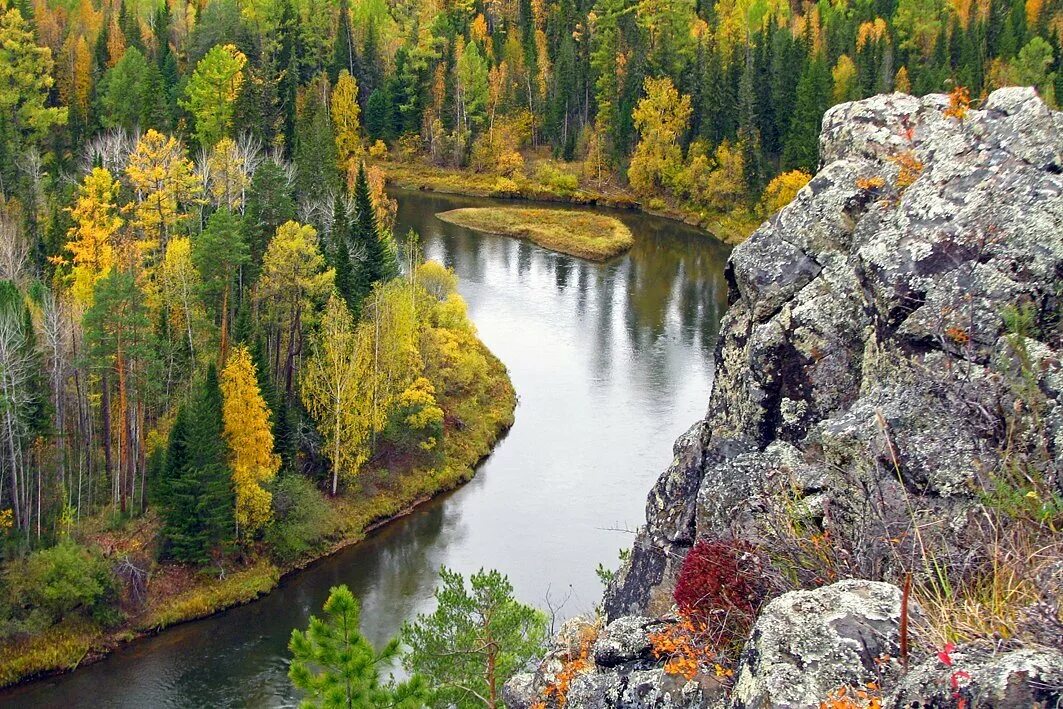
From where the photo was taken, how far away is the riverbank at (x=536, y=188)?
96188mm

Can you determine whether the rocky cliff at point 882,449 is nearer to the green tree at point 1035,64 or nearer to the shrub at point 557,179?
the green tree at point 1035,64

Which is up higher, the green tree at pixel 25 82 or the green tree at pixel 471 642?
the green tree at pixel 25 82

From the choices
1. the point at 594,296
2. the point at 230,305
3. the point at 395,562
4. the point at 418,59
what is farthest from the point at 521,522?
the point at 418,59

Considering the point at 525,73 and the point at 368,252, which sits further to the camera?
the point at 525,73

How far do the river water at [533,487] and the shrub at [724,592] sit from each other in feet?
16.4

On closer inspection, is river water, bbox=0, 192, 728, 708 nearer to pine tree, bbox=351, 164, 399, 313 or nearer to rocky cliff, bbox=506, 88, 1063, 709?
rocky cliff, bbox=506, 88, 1063, 709

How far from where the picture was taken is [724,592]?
12469 millimetres

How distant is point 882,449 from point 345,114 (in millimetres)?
97508

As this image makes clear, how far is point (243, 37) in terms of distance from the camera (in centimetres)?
9356

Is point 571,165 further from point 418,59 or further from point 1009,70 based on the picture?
point 1009,70

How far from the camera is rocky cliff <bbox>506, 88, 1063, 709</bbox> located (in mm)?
10094

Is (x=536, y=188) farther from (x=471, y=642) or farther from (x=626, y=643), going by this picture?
(x=626, y=643)

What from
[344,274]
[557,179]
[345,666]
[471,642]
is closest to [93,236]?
[344,274]

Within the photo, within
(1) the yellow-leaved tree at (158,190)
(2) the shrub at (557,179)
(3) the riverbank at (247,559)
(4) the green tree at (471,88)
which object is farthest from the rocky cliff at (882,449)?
(4) the green tree at (471,88)
